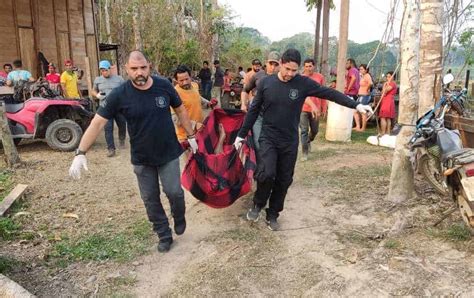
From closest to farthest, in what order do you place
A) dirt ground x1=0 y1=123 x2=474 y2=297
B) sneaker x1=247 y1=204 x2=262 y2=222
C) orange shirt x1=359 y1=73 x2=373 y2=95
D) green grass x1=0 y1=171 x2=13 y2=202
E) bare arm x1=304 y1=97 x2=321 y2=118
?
dirt ground x1=0 y1=123 x2=474 y2=297
sneaker x1=247 y1=204 x2=262 y2=222
green grass x1=0 y1=171 x2=13 y2=202
bare arm x1=304 y1=97 x2=321 y2=118
orange shirt x1=359 y1=73 x2=373 y2=95

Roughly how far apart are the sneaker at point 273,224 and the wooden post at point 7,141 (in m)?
4.36

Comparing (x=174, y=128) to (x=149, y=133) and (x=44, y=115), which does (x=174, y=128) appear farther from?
(x=44, y=115)

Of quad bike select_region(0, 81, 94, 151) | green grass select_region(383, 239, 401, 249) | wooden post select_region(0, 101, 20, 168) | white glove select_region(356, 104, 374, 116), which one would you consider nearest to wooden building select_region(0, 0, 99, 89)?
quad bike select_region(0, 81, 94, 151)

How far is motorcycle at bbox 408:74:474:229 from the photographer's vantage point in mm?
3203

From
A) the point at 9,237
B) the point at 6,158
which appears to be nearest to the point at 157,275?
the point at 9,237

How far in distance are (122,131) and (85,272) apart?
470cm

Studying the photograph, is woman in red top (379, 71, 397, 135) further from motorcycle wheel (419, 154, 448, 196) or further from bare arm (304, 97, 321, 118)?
motorcycle wheel (419, 154, 448, 196)

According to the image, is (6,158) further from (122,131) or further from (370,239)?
(370,239)

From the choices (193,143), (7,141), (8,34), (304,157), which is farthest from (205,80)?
(193,143)

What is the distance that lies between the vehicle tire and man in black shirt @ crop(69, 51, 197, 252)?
437 centimetres

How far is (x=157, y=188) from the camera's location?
143 inches

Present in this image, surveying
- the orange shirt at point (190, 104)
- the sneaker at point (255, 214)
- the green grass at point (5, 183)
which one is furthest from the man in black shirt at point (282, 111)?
the green grass at point (5, 183)

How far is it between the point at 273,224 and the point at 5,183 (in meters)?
3.80

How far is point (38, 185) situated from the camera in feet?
18.3
